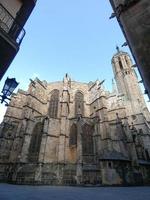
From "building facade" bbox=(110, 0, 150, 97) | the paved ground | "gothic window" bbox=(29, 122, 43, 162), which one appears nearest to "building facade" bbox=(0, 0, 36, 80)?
"building facade" bbox=(110, 0, 150, 97)

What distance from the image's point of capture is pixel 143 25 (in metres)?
3.80

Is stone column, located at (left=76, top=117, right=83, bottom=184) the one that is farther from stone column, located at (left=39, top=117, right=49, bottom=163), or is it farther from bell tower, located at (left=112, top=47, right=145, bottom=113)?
bell tower, located at (left=112, top=47, right=145, bottom=113)

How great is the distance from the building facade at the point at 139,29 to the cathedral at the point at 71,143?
13577 millimetres

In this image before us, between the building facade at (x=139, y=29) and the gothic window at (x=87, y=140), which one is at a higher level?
the gothic window at (x=87, y=140)

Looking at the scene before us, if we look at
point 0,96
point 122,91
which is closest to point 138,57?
point 0,96

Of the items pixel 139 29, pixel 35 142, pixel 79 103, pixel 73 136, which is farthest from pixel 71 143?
pixel 139 29

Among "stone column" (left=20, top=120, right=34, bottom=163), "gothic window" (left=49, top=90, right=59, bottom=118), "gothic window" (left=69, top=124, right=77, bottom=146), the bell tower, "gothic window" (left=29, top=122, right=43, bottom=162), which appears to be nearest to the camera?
"stone column" (left=20, top=120, right=34, bottom=163)

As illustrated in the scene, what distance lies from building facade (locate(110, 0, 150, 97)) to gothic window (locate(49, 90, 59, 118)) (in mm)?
24309

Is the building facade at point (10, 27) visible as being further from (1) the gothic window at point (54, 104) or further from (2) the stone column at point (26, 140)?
(1) the gothic window at point (54, 104)

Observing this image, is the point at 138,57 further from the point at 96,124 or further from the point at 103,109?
the point at 103,109

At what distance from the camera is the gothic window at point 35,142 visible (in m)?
20.2

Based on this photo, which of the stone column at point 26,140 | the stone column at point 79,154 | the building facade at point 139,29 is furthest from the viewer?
the stone column at point 26,140

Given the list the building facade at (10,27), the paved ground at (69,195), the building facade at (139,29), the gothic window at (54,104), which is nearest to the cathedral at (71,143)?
the gothic window at (54,104)

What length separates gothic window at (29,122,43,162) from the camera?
797 inches
